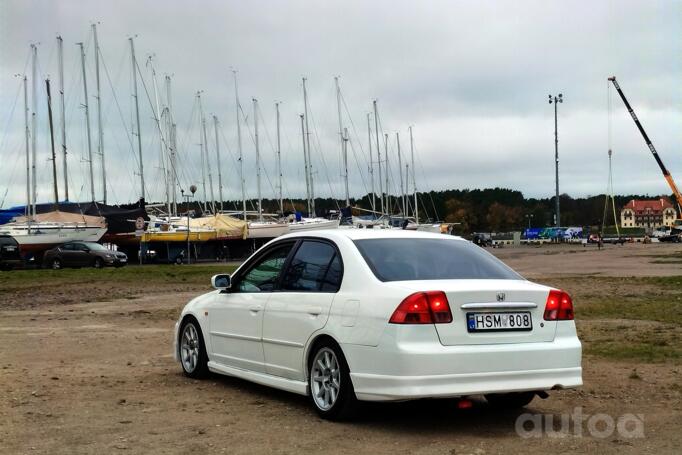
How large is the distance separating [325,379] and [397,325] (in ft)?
3.27

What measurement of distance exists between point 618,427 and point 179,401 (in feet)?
12.4

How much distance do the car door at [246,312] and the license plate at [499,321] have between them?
221cm

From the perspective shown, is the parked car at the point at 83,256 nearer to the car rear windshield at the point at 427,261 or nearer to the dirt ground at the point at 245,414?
the dirt ground at the point at 245,414

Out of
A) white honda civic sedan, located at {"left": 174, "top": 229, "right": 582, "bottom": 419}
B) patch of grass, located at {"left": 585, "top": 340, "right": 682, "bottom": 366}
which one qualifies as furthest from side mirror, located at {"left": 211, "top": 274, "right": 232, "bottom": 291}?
patch of grass, located at {"left": 585, "top": 340, "right": 682, "bottom": 366}

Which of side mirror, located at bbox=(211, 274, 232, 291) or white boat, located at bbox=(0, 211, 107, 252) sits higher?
white boat, located at bbox=(0, 211, 107, 252)

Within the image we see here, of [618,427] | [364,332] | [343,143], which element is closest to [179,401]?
[364,332]

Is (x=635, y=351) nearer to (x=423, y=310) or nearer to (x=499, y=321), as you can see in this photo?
(x=499, y=321)

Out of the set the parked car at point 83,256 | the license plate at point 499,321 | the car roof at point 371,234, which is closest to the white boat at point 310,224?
the parked car at point 83,256

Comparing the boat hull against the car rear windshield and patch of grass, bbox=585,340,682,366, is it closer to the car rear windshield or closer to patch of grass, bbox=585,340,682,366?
patch of grass, bbox=585,340,682,366

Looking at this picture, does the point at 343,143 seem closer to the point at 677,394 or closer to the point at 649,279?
the point at 649,279

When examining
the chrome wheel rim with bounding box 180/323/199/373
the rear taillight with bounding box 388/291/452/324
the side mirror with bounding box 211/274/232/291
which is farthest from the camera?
the chrome wheel rim with bounding box 180/323/199/373

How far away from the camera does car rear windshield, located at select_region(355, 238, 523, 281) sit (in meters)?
6.64

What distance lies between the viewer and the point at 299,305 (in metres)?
7.11

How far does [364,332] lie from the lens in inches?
247
